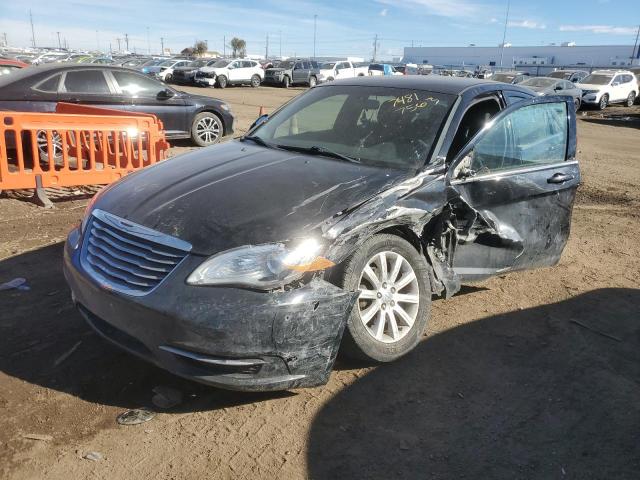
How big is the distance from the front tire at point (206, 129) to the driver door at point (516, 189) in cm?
739

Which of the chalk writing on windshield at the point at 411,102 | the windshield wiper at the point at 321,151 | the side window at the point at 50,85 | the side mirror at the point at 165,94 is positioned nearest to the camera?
the windshield wiper at the point at 321,151

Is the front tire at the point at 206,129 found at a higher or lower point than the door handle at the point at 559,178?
lower

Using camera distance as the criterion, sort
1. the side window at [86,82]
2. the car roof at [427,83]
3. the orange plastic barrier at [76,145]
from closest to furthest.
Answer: the car roof at [427,83] < the orange plastic barrier at [76,145] < the side window at [86,82]

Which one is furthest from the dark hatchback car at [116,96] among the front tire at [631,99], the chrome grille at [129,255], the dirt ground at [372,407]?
the front tire at [631,99]

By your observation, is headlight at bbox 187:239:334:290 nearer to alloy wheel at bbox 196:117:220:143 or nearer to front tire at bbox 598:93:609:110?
alloy wheel at bbox 196:117:220:143

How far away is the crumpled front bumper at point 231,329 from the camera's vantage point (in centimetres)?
264

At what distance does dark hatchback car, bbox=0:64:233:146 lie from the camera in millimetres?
8008

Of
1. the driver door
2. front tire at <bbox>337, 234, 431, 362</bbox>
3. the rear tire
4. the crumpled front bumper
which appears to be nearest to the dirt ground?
front tire at <bbox>337, 234, 431, 362</bbox>

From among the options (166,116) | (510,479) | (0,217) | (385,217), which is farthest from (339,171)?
(166,116)

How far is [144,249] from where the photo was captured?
2850 mm

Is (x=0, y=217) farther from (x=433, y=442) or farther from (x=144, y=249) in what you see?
(x=433, y=442)

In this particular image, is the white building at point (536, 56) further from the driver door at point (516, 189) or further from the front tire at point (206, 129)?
the driver door at point (516, 189)

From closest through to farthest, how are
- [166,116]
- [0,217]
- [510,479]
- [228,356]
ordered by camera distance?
[510,479], [228,356], [0,217], [166,116]

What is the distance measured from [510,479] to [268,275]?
1468mm
